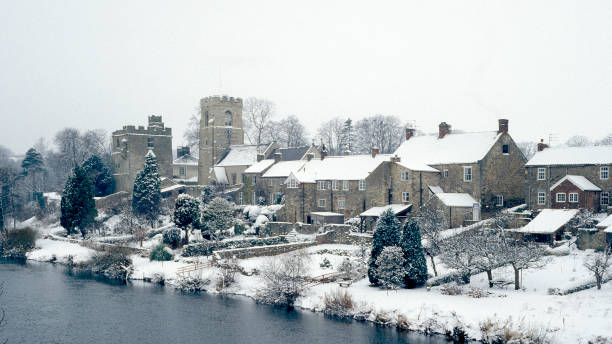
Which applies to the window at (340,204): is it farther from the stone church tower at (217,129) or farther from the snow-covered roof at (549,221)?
the stone church tower at (217,129)

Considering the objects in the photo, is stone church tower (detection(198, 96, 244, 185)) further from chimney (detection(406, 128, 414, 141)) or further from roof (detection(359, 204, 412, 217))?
roof (detection(359, 204, 412, 217))

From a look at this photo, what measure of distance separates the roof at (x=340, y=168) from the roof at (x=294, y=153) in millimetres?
5625

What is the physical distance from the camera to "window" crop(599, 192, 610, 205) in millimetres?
43125

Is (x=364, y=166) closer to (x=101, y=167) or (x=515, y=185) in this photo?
(x=515, y=185)

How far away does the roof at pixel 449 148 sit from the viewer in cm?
4977

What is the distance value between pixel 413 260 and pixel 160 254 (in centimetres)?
2245

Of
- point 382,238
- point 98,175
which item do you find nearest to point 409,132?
point 382,238

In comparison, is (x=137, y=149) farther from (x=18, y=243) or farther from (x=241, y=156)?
(x=18, y=243)

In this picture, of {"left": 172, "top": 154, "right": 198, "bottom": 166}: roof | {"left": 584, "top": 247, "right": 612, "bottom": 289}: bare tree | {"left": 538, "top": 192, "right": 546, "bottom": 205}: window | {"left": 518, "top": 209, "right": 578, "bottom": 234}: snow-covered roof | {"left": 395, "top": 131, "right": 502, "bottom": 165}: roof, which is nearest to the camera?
{"left": 584, "top": 247, "right": 612, "bottom": 289}: bare tree

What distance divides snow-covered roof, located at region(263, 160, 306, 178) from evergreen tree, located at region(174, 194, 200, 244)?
1420 cm

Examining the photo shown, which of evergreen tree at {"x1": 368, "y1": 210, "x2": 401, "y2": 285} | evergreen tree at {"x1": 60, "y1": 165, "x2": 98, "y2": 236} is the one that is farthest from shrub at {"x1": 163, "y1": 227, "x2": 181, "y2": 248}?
evergreen tree at {"x1": 368, "y1": 210, "x2": 401, "y2": 285}

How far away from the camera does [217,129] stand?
76.5m

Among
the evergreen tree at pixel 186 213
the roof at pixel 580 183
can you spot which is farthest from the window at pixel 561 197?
the evergreen tree at pixel 186 213

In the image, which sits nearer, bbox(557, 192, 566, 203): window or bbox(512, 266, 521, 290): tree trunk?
bbox(512, 266, 521, 290): tree trunk
